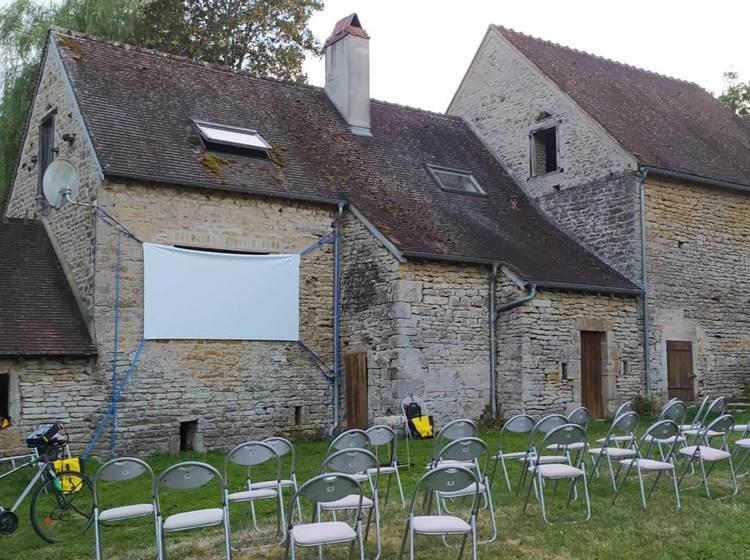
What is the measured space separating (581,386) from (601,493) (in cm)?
686

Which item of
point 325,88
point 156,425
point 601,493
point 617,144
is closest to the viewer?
point 601,493

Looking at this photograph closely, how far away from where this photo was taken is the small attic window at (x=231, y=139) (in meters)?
13.3

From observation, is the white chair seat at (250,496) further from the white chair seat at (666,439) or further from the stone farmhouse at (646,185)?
the stone farmhouse at (646,185)

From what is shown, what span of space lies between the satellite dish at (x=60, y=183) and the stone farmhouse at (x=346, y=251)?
0.62 feet

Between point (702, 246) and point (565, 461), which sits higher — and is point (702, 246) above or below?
above

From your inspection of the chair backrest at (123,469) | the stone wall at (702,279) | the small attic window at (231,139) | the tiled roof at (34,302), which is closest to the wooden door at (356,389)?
the small attic window at (231,139)

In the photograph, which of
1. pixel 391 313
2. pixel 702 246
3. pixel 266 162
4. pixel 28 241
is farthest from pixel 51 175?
pixel 702 246

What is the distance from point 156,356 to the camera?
39.1 feet

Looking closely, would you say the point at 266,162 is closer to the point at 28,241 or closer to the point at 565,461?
the point at 28,241

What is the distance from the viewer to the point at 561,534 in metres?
5.98

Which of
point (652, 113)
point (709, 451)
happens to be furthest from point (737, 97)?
point (709, 451)

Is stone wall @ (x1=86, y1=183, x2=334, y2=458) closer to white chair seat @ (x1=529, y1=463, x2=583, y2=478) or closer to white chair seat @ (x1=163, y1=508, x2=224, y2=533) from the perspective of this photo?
white chair seat @ (x1=163, y1=508, x2=224, y2=533)

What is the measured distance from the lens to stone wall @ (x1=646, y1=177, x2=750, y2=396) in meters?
15.3

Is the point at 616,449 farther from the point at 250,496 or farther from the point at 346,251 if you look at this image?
the point at 346,251
